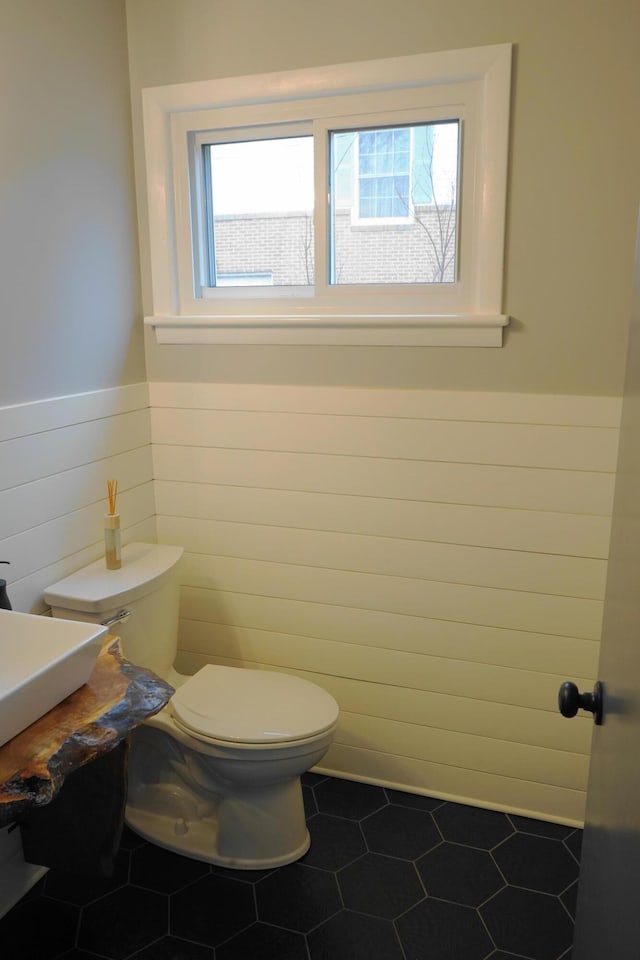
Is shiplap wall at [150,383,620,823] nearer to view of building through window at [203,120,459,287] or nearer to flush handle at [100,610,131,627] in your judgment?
view of building through window at [203,120,459,287]

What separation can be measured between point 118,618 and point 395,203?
136 centimetres

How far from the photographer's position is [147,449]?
2.40 metres

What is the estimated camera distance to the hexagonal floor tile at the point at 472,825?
2111mm

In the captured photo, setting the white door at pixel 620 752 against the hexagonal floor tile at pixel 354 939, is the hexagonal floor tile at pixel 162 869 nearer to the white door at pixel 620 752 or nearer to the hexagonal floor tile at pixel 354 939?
the hexagonal floor tile at pixel 354 939

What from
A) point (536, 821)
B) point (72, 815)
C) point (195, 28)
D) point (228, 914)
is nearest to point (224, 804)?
point (228, 914)

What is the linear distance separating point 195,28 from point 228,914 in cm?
233

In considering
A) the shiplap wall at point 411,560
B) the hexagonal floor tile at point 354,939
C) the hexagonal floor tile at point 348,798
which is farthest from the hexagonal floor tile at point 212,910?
the shiplap wall at point 411,560

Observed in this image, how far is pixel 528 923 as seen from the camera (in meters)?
1.83

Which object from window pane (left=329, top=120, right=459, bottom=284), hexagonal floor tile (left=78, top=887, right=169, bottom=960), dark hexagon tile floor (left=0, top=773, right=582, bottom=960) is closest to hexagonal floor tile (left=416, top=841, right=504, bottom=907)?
dark hexagon tile floor (left=0, top=773, right=582, bottom=960)

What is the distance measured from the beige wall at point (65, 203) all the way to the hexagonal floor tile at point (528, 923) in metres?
1.72

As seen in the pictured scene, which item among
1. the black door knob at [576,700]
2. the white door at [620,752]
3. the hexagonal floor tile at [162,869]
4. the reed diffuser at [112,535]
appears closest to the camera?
the white door at [620,752]

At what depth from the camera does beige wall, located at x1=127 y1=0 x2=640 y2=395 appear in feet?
5.90

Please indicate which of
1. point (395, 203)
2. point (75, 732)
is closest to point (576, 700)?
point (75, 732)

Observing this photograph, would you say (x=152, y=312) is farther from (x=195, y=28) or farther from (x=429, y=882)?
(x=429, y=882)
